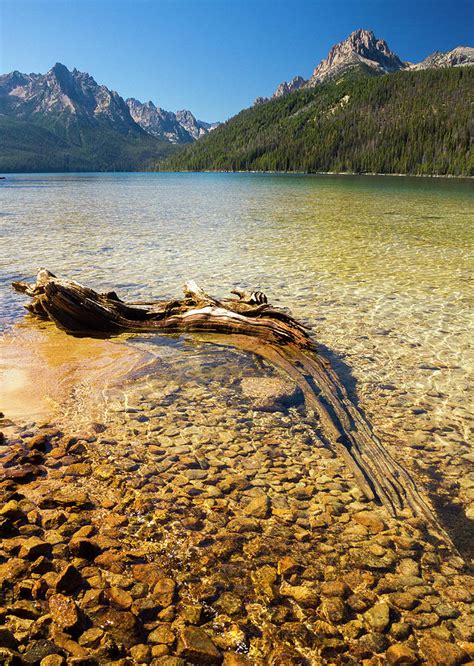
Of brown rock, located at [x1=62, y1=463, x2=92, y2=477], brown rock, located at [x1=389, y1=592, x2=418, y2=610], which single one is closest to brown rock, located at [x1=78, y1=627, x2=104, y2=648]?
brown rock, located at [x1=62, y1=463, x2=92, y2=477]

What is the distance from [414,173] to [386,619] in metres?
185

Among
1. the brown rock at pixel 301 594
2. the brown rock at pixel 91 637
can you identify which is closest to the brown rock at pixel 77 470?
the brown rock at pixel 91 637

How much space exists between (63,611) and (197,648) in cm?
94

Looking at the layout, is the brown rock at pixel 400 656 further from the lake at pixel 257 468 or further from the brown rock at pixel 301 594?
the brown rock at pixel 301 594

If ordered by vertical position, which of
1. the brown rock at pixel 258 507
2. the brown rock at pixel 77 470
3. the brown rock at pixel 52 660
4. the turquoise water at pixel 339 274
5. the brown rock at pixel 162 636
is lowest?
the brown rock at pixel 258 507

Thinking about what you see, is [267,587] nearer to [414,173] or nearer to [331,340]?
[331,340]

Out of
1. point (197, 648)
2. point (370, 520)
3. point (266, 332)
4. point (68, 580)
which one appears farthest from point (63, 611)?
point (266, 332)

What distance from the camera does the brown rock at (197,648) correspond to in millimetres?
2869

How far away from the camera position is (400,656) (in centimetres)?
296

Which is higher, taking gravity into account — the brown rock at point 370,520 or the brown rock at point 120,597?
the brown rock at point 120,597

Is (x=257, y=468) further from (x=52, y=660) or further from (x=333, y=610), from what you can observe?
(x=52, y=660)

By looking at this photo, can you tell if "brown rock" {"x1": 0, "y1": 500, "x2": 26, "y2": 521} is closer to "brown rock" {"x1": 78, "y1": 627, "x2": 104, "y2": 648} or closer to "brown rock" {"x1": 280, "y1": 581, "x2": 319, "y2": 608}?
"brown rock" {"x1": 78, "y1": 627, "x2": 104, "y2": 648}

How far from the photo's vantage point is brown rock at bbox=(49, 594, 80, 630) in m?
2.97

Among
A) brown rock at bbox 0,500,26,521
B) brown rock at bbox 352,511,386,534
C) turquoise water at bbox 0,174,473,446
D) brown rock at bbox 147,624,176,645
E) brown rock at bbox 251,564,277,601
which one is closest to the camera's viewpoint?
brown rock at bbox 147,624,176,645
